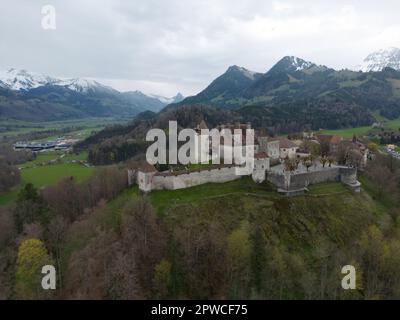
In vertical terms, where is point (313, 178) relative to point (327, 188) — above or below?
above

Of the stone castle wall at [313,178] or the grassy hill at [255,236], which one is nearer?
the grassy hill at [255,236]

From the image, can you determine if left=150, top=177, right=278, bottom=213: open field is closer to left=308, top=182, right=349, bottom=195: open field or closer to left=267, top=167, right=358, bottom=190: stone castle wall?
left=267, top=167, right=358, bottom=190: stone castle wall

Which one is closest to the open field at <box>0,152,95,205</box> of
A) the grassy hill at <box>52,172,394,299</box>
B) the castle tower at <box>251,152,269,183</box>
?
the grassy hill at <box>52,172,394,299</box>

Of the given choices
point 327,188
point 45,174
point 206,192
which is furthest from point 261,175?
point 45,174

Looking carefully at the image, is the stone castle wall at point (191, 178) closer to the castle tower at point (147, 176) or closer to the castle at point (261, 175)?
the castle at point (261, 175)

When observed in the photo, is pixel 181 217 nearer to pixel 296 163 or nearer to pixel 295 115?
pixel 296 163

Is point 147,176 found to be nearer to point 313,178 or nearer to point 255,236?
point 255,236

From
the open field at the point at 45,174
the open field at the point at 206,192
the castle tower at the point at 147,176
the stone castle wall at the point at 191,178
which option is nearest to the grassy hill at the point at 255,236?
the open field at the point at 206,192
